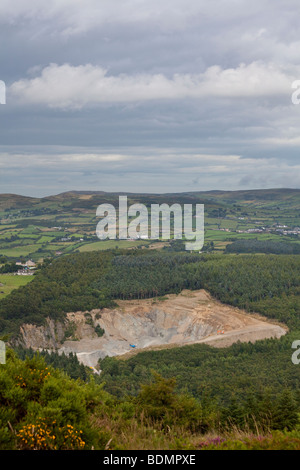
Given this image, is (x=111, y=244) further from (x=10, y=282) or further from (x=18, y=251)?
(x=10, y=282)

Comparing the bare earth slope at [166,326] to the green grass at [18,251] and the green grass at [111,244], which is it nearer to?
the green grass at [111,244]

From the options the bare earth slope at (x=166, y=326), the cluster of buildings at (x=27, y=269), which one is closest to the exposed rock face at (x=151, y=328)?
the bare earth slope at (x=166, y=326)

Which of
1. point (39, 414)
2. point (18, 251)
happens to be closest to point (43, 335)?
point (39, 414)

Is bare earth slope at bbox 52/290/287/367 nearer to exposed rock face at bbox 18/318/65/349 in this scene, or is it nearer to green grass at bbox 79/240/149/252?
exposed rock face at bbox 18/318/65/349

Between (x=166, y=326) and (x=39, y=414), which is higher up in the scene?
(x=39, y=414)

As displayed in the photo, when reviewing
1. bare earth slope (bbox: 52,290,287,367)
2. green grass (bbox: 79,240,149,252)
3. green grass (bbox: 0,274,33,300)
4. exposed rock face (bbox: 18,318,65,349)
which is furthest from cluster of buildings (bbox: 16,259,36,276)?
green grass (bbox: 79,240,149,252)
